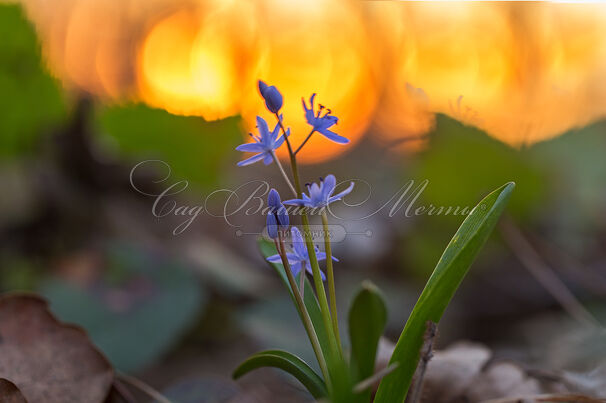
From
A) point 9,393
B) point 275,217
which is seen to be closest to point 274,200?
point 275,217

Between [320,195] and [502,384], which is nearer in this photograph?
[320,195]

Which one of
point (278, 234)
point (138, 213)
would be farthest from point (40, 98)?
point (278, 234)

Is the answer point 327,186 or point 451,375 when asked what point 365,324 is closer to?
point 327,186

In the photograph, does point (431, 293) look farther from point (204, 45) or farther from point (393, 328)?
point (204, 45)

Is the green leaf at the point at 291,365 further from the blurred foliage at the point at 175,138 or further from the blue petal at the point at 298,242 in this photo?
the blurred foliage at the point at 175,138

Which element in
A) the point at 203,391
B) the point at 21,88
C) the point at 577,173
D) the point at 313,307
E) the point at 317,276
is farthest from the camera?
the point at 577,173

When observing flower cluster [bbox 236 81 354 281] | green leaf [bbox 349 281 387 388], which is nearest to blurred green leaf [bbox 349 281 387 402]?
green leaf [bbox 349 281 387 388]
